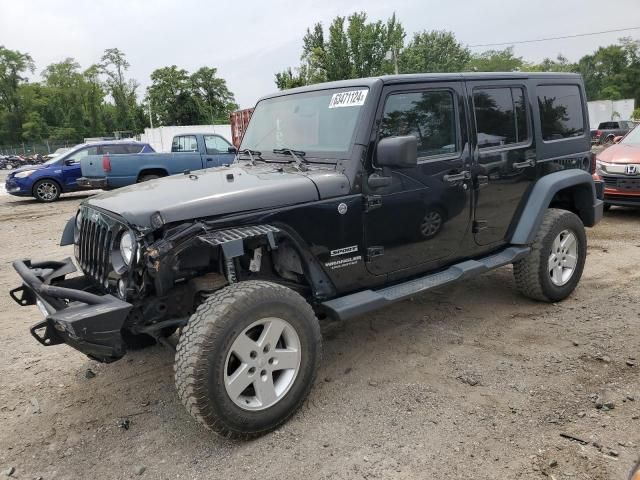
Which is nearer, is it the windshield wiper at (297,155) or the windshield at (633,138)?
the windshield wiper at (297,155)

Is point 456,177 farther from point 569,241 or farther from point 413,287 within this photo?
point 569,241

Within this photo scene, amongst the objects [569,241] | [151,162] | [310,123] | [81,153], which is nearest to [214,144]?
[151,162]

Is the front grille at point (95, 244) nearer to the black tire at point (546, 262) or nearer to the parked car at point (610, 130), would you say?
the black tire at point (546, 262)

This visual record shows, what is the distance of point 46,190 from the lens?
1403cm

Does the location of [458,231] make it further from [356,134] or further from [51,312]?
[51,312]

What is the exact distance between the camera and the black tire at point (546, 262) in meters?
4.48

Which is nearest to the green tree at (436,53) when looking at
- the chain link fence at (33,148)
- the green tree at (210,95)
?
the green tree at (210,95)

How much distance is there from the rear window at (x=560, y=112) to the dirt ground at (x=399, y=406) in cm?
161

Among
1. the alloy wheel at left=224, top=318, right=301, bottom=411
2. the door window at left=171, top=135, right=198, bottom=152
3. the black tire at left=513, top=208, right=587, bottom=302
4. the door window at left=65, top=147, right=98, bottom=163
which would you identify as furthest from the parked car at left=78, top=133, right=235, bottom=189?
the alloy wheel at left=224, top=318, right=301, bottom=411

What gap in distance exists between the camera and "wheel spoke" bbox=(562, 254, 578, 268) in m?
4.76

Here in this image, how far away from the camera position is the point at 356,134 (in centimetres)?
339

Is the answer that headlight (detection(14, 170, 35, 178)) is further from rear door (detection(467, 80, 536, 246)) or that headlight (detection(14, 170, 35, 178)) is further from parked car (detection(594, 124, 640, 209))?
parked car (detection(594, 124, 640, 209))

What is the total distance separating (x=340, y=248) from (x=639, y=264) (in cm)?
443

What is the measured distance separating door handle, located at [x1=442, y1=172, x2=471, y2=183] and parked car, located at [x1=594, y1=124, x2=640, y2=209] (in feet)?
17.4
